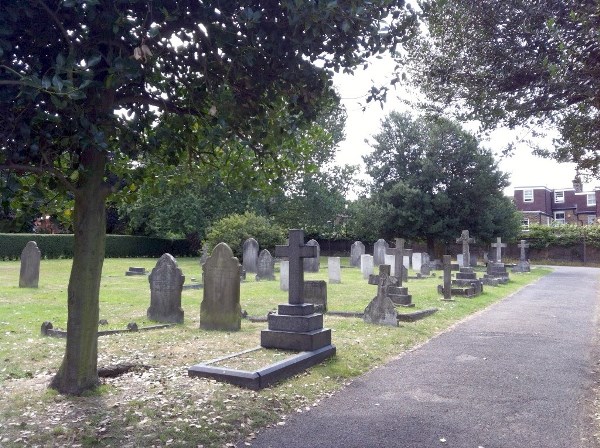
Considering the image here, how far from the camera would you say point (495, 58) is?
9516 millimetres

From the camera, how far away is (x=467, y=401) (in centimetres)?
696

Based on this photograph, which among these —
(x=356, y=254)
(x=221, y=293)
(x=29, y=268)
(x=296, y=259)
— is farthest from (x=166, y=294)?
(x=356, y=254)

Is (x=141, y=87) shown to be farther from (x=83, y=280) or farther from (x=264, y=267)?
(x=264, y=267)

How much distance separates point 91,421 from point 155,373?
206cm

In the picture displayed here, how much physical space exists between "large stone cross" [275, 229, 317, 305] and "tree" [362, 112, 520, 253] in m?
34.0

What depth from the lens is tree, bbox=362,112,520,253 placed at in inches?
1699

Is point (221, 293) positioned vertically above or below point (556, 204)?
below

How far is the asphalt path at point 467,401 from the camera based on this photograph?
5.67 metres

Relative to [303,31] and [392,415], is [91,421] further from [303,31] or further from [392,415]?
[303,31]

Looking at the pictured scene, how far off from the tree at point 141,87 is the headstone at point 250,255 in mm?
20411

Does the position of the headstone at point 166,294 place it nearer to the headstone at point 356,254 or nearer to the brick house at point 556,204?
the headstone at point 356,254

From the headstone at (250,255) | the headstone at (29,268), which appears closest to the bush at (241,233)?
the headstone at (250,255)

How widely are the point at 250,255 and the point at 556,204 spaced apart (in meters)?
58.9

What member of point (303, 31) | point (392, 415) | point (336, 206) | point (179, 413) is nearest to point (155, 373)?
point (179, 413)
